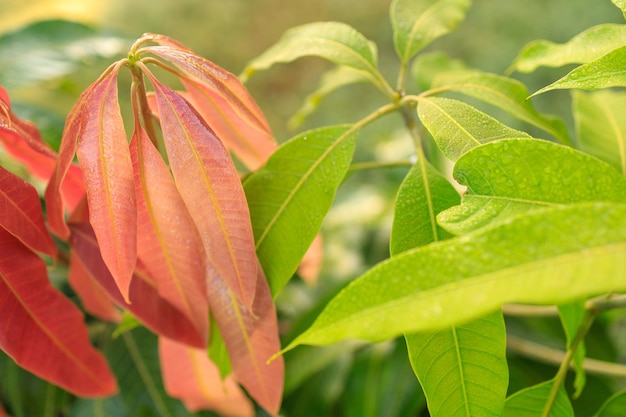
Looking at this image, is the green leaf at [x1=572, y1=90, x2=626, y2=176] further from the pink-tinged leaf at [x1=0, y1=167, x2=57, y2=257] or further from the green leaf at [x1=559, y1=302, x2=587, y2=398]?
the pink-tinged leaf at [x1=0, y1=167, x2=57, y2=257]

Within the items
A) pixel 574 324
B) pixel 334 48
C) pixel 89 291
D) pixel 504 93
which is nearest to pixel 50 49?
pixel 89 291

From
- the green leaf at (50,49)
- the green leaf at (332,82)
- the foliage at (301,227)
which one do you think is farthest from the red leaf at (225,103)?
the green leaf at (50,49)

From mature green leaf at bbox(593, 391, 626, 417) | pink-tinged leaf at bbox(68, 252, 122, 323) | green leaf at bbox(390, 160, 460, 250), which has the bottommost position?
mature green leaf at bbox(593, 391, 626, 417)

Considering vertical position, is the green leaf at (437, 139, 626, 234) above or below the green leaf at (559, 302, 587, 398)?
above

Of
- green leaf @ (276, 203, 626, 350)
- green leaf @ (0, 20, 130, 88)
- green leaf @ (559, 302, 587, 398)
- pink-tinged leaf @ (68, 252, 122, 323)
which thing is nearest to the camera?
green leaf @ (276, 203, 626, 350)

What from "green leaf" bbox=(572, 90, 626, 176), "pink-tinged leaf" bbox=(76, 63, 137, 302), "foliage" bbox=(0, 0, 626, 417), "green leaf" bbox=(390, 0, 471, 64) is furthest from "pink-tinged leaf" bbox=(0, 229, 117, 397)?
"green leaf" bbox=(572, 90, 626, 176)

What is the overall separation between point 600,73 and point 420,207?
5.8 inches

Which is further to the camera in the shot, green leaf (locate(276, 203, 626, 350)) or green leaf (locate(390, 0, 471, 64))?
green leaf (locate(390, 0, 471, 64))

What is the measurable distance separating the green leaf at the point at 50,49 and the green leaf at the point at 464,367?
0.69 meters

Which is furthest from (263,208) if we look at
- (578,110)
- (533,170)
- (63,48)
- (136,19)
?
(136,19)

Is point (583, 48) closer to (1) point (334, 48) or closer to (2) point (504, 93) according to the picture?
(2) point (504, 93)

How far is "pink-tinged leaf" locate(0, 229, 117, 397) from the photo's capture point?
461 mm

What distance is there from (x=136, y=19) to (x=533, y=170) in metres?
2.05

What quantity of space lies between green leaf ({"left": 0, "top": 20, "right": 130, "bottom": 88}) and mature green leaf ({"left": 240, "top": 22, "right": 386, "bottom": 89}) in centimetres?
43
